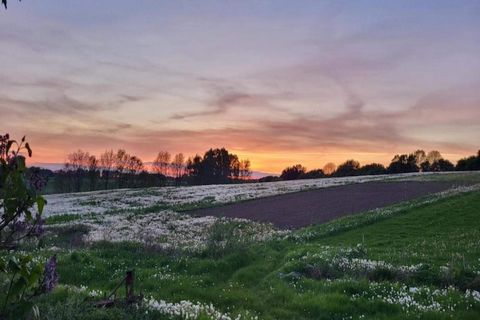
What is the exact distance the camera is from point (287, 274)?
57.8 feet

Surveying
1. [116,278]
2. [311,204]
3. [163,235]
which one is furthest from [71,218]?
[116,278]

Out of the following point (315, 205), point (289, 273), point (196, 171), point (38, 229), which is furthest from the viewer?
point (196, 171)

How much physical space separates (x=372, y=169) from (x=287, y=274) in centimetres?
12162

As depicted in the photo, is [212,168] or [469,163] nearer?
[469,163]

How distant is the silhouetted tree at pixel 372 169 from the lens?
13050 centimetres

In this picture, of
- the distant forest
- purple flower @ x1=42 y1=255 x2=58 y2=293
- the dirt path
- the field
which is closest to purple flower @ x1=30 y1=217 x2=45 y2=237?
purple flower @ x1=42 y1=255 x2=58 y2=293

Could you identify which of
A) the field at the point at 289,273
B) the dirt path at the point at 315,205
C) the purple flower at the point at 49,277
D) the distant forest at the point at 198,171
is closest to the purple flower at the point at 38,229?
the purple flower at the point at 49,277

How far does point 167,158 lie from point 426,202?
16507 centimetres

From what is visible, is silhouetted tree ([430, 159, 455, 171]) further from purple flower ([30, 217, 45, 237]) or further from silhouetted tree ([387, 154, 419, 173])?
purple flower ([30, 217, 45, 237])

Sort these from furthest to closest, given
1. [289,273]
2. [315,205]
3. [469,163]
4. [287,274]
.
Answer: [469,163] → [315,205] → [289,273] → [287,274]

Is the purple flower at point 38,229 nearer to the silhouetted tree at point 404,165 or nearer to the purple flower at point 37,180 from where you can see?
the purple flower at point 37,180

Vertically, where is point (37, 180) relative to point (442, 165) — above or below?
below

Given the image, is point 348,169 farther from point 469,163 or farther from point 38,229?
point 38,229

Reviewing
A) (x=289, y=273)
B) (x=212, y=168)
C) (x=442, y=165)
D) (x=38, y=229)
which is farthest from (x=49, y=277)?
(x=212, y=168)
